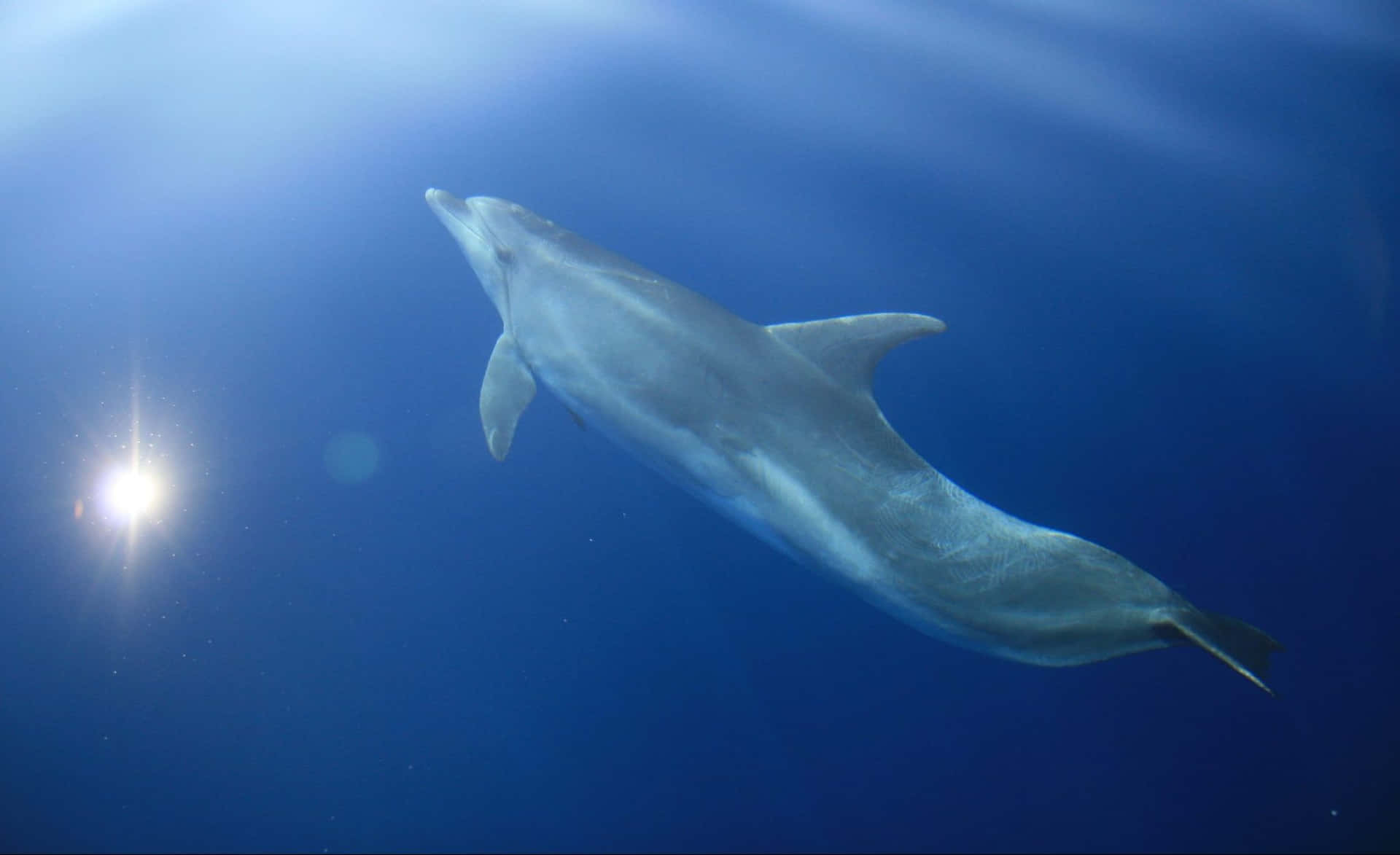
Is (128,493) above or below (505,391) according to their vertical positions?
above

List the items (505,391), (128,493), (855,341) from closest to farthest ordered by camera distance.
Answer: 1. (855,341)
2. (505,391)
3. (128,493)

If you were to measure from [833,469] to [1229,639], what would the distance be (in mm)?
1798

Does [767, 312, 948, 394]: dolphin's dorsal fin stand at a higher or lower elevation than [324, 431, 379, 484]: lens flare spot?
lower

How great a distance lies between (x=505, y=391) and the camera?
5078 millimetres

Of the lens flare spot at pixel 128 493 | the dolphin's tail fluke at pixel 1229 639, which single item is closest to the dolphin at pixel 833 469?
the dolphin's tail fluke at pixel 1229 639

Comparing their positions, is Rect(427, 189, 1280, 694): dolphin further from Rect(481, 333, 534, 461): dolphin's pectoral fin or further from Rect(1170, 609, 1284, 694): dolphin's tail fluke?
Rect(481, 333, 534, 461): dolphin's pectoral fin

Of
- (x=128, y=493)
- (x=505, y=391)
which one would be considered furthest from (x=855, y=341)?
(x=128, y=493)

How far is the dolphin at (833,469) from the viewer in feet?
11.5

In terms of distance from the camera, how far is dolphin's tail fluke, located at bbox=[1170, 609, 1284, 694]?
10.7 feet

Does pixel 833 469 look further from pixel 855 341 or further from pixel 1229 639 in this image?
pixel 1229 639

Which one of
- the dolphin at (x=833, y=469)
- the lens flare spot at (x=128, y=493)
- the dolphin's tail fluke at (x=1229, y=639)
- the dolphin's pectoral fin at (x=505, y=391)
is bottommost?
the dolphin's tail fluke at (x=1229, y=639)

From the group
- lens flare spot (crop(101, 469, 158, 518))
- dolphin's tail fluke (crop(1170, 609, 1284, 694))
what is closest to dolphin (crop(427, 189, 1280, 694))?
dolphin's tail fluke (crop(1170, 609, 1284, 694))

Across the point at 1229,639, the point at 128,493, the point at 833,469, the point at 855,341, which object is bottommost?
the point at 1229,639

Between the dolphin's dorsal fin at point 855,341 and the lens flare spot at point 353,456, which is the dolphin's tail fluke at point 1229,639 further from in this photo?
the lens flare spot at point 353,456
